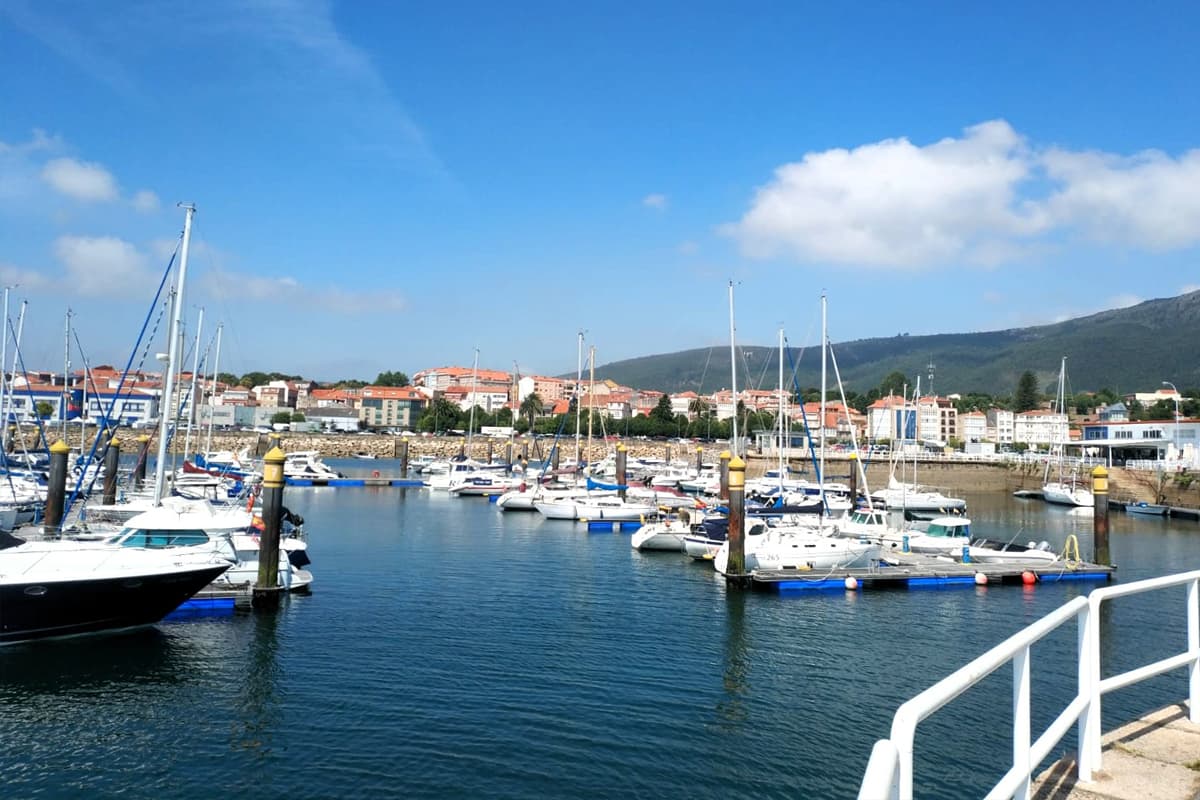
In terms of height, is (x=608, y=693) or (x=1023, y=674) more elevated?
(x=1023, y=674)

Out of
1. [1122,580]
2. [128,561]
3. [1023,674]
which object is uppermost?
[1023,674]

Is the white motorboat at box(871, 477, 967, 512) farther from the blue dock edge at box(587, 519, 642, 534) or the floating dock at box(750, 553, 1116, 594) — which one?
the floating dock at box(750, 553, 1116, 594)

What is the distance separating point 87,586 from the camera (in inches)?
730

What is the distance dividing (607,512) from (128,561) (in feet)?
96.7

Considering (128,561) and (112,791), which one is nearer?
(112,791)

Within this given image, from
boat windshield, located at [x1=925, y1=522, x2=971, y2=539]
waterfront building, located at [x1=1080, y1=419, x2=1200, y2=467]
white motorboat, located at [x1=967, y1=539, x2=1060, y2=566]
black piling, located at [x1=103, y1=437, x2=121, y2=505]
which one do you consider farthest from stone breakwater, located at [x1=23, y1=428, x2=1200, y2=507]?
white motorboat, located at [x1=967, y1=539, x2=1060, y2=566]

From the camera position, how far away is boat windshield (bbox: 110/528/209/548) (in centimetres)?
2127

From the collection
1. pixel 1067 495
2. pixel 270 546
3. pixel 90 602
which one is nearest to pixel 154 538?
pixel 90 602

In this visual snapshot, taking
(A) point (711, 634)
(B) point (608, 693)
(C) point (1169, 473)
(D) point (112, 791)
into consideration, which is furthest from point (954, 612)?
(C) point (1169, 473)

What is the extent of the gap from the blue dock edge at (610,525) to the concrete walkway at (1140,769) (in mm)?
38823

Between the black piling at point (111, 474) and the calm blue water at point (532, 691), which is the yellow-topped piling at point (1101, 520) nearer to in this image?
the calm blue water at point (532, 691)

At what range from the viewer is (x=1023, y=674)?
14.4 feet

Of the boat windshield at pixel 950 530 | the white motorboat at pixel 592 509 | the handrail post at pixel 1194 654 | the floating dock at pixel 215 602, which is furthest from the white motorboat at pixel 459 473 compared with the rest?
the handrail post at pixel 1194 654

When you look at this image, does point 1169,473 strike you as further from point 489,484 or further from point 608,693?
point 608,693
